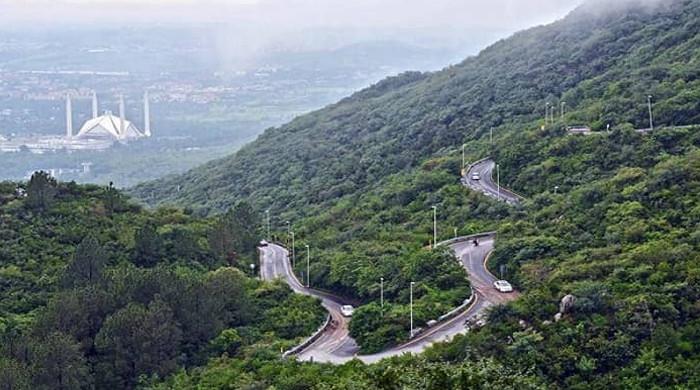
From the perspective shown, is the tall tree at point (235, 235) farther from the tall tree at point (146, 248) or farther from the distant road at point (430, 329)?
the tall tree at point (146, 248)

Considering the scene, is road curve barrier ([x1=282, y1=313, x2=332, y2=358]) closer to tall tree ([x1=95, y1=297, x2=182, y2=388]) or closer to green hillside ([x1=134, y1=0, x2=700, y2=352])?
green hillside ([x1=134, y1=0, x2=700, y2=352])

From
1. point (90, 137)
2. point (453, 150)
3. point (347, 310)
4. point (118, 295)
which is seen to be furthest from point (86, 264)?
point (90, 137)

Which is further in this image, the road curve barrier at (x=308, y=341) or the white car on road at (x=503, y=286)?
the white car on road at (x=503, y=286)

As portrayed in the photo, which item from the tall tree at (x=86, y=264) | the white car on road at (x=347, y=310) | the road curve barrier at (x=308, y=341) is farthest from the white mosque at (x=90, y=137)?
the road curve barrier at (x=308, y=341)

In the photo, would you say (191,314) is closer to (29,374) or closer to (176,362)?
(176,362)

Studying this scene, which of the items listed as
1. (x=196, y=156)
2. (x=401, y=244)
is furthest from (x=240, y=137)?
(x=401, y=244)

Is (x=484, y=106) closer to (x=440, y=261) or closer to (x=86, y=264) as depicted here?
(x=440, y=261)

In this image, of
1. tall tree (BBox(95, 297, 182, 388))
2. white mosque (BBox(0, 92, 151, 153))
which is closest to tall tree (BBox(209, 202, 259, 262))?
tall tree (BBox(95, 297, 182, 388))
